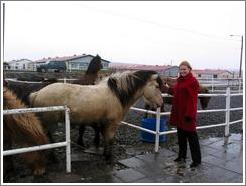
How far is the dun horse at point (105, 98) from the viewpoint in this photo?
4.57m

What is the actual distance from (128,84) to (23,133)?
78.8 inches

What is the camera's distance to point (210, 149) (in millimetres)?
5984

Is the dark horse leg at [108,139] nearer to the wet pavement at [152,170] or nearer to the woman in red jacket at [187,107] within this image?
the wet pavement at [152,170]

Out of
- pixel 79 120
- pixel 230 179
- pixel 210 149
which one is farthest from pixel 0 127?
pixel 210 149

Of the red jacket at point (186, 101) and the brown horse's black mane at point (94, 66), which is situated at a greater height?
the brown horse's black mane at point (94, 66)

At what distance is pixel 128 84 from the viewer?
5133mm

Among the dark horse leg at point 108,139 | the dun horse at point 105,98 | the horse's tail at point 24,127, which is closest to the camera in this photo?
the horse's tail at point 24,127

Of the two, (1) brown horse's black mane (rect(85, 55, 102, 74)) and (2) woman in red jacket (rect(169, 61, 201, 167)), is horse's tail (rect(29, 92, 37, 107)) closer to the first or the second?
(2) woman in red jacket (rect(169, 61, 201, 167))

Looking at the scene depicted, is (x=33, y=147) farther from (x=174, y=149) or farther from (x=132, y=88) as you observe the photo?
(x=174, y=149)

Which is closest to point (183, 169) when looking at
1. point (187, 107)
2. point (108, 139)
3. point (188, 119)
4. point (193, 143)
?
point (193, 143)

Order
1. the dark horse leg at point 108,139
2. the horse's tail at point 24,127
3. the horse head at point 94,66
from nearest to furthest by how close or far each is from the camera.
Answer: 1. the horse's tail at point 24,127
2. the dark horse leg at point 108,139
3. the horse head at point 94,66

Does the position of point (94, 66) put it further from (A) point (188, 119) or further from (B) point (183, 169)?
(B) point (183, 169)

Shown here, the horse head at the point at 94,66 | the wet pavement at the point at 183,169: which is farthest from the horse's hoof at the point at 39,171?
the horse head at the point at 94,66

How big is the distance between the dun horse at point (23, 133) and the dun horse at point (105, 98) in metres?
0.56
